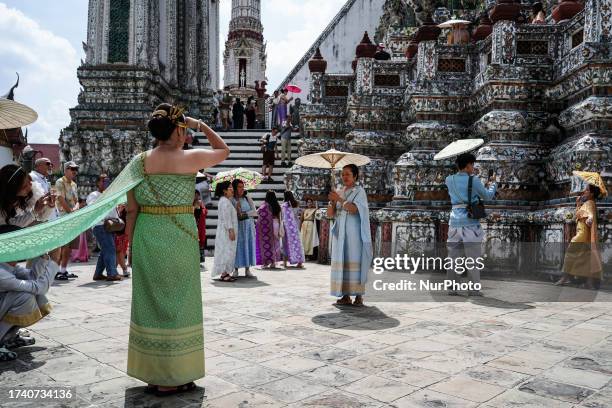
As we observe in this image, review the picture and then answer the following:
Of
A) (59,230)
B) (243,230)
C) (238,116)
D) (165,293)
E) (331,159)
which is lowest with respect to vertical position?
(165,293)

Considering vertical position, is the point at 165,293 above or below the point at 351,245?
below

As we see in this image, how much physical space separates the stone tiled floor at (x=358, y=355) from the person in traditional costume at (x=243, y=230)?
104 inches

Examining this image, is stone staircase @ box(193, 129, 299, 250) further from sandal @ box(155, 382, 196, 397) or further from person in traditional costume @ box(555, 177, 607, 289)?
sandal @ box(155, 382, 196, 397)

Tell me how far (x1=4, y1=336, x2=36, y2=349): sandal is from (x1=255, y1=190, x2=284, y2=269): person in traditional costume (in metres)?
5.93

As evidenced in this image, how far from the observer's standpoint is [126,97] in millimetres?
15195

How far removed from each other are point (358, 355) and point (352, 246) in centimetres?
214

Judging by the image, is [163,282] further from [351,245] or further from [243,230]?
[243,230]

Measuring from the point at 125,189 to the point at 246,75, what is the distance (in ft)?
139

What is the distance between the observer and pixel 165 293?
3.26m

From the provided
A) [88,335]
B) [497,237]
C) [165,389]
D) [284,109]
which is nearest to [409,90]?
[497,237]

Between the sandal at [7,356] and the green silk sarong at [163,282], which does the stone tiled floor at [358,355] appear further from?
the green silk sarong at [163,282]

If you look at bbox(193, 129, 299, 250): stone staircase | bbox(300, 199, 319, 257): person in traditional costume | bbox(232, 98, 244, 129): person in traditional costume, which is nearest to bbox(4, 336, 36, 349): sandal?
bbox(300, 199, 319, 257): person in traditional costume

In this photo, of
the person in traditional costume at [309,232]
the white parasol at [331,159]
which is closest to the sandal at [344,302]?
the white parasol at [331,159]

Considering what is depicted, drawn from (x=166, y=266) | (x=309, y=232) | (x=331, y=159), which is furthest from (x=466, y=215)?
(x=309, y=232)
